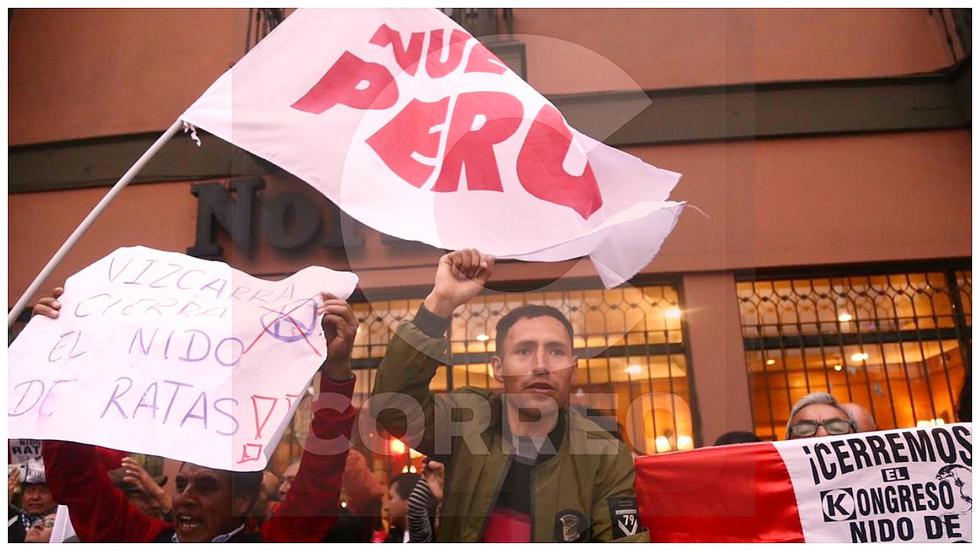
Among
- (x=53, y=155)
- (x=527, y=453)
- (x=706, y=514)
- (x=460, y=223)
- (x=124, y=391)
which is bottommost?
(x=706, y=514)

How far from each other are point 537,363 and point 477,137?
972 millimetres

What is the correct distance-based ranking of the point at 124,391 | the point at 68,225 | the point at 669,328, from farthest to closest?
1. the point at 68,225
2. the point at 669,328
3. the point at 124,391

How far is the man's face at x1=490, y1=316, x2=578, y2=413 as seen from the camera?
2.74 metres

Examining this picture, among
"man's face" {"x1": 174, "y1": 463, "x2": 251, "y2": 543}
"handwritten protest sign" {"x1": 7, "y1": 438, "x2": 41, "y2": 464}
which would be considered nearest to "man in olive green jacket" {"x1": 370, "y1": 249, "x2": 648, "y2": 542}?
"man's face" {"x1": 174, "y1": 463, "x2": 251, "y2": 543}

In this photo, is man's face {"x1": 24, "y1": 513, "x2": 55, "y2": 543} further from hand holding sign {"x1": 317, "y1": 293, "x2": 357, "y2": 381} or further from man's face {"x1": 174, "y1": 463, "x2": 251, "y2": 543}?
hand holding sign {"x1": 317, "y1": 293, "x2": 357, "y2": 381}

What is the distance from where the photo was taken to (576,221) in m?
3.04

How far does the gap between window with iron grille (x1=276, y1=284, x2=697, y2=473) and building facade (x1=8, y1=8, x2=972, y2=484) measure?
0.02m

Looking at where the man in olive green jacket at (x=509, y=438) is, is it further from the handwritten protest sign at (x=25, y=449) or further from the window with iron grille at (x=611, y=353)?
the handwritten protest sign at (x=25, y=449)

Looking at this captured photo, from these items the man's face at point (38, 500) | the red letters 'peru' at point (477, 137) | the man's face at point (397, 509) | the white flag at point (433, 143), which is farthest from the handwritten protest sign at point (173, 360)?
the man's face at point (38, 500)

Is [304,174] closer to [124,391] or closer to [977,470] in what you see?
[124,391]

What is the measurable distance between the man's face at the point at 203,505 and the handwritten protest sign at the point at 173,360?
0.65 m

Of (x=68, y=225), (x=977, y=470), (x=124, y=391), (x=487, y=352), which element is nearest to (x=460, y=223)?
(x=124, y=391)

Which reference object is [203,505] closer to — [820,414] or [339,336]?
[339,336]

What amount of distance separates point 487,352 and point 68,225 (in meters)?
3.71
